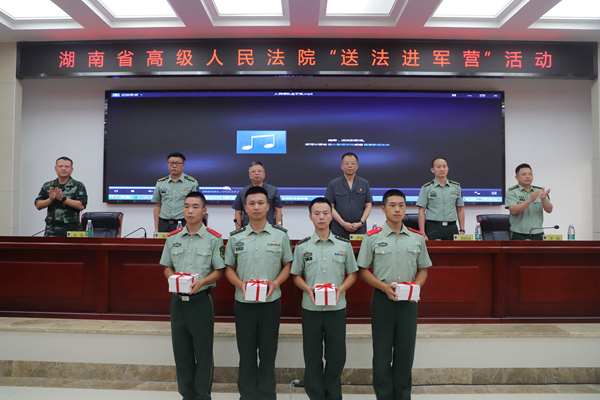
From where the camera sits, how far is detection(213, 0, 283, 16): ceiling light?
414cm

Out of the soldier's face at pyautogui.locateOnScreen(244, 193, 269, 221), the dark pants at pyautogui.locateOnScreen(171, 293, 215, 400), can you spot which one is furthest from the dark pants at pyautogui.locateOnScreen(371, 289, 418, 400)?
the dark pants at pyautogui.locateOnScreen(171, 293, 215, 400)

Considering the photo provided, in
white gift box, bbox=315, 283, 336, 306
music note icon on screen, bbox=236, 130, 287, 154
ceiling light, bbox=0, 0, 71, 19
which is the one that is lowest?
white gift box, bbox=315, 283, 336, 306

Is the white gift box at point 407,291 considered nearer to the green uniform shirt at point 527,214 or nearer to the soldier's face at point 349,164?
the soldier's face at point 349,164

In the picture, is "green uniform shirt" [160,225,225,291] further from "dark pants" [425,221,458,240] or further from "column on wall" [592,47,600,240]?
"column on wall" [592,47,600,240]

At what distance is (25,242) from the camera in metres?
2.99

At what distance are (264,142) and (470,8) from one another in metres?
2.99

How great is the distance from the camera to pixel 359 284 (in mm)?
2836

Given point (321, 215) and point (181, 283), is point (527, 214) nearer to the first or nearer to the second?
point (321, 215)

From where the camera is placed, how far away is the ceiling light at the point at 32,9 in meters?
4.27

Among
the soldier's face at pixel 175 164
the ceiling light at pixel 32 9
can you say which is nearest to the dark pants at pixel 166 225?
the soldier's face at pixel 175 164

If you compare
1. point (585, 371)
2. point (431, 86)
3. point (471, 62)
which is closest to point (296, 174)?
point (431, 86)

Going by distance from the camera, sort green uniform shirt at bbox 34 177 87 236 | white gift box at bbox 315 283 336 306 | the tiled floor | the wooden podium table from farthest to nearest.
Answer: green uniform shirt at bbox 34 177 87 236 < the wooden podium table < the tiled floor < white gift box at bbox 315 283 336 306

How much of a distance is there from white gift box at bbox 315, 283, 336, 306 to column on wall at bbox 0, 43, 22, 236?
16.3 feet

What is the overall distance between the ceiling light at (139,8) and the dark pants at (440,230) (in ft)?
12.4
